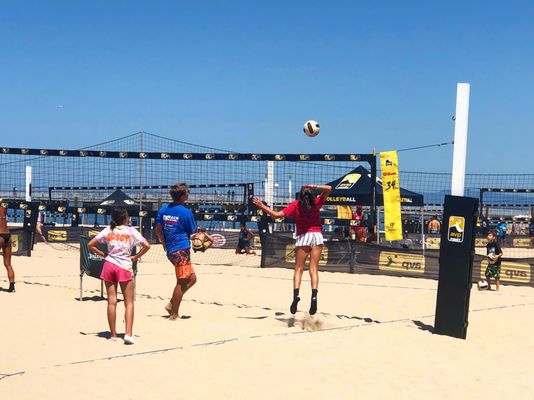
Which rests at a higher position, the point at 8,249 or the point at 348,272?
the point at 8,249

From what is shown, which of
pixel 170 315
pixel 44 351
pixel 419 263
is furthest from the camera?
pixel 419 263

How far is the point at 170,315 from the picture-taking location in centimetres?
707

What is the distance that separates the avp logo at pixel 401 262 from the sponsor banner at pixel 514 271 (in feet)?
3.78

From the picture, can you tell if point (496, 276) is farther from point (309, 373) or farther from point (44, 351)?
point (44, 351)

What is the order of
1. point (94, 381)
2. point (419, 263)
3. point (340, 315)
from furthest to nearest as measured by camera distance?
point (419, 263)
point (340, 315)
point (94, 381)

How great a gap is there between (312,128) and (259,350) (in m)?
7.11

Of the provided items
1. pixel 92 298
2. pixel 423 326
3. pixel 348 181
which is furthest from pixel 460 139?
pixel 348 181

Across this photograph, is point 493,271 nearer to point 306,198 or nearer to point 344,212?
point 306,198

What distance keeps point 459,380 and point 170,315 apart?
124 inches

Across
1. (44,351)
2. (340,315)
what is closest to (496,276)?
(340,315)

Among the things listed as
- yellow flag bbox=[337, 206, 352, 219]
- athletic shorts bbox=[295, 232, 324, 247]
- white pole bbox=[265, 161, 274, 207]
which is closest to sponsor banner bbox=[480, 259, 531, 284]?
athletic shorts bbox=[295, 232, 324, 247]

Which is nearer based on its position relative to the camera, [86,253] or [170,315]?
[170,315]

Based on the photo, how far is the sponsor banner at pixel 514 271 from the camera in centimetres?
1227

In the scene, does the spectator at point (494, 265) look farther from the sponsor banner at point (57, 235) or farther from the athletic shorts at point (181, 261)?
the sponsor banner at point (57, 235)
